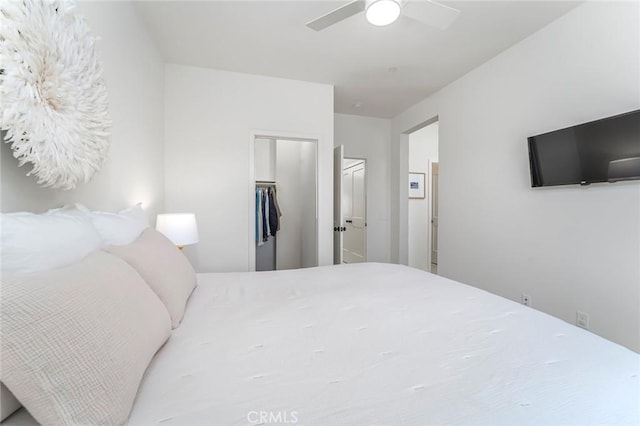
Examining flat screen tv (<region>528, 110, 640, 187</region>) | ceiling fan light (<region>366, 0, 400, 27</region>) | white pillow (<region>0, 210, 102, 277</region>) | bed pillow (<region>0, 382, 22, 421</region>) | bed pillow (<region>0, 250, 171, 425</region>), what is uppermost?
ceiling fan light (<region>366, 0, 400, 27</region>)

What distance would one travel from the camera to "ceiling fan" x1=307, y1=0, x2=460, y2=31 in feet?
4.67

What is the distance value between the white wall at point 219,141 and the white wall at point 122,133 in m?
0.21

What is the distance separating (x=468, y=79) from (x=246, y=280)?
9.73 ft

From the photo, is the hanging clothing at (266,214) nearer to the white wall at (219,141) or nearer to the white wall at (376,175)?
the white wall at (219,141)

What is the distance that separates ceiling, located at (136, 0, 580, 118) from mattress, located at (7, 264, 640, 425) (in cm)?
203

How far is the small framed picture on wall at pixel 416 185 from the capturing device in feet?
15.3

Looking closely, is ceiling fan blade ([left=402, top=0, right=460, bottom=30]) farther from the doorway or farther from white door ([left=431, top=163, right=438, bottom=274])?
white door ([left=431, top=163, right=438, bottom=274])

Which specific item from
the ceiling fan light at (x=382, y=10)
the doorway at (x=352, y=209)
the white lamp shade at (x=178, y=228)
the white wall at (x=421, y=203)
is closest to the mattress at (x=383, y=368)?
the white lamp shade at (x=178, y=228)

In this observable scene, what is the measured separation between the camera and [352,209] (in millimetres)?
4969

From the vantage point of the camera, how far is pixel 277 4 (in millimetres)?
1800

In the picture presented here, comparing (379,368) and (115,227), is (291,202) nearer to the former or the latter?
(115,227)

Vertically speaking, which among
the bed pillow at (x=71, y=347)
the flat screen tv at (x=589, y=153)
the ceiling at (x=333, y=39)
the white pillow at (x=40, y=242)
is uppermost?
the ceiling at (x=333, y=39)

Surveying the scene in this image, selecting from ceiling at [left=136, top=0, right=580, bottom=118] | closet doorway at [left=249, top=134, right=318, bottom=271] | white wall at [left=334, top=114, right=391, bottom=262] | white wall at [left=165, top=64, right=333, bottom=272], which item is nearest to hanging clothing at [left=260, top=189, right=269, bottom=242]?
closet doorway at [left=249, top=134, right=318, bottom=271]

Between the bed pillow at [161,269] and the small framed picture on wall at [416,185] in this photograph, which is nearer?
the bed pillow at [161,269]
